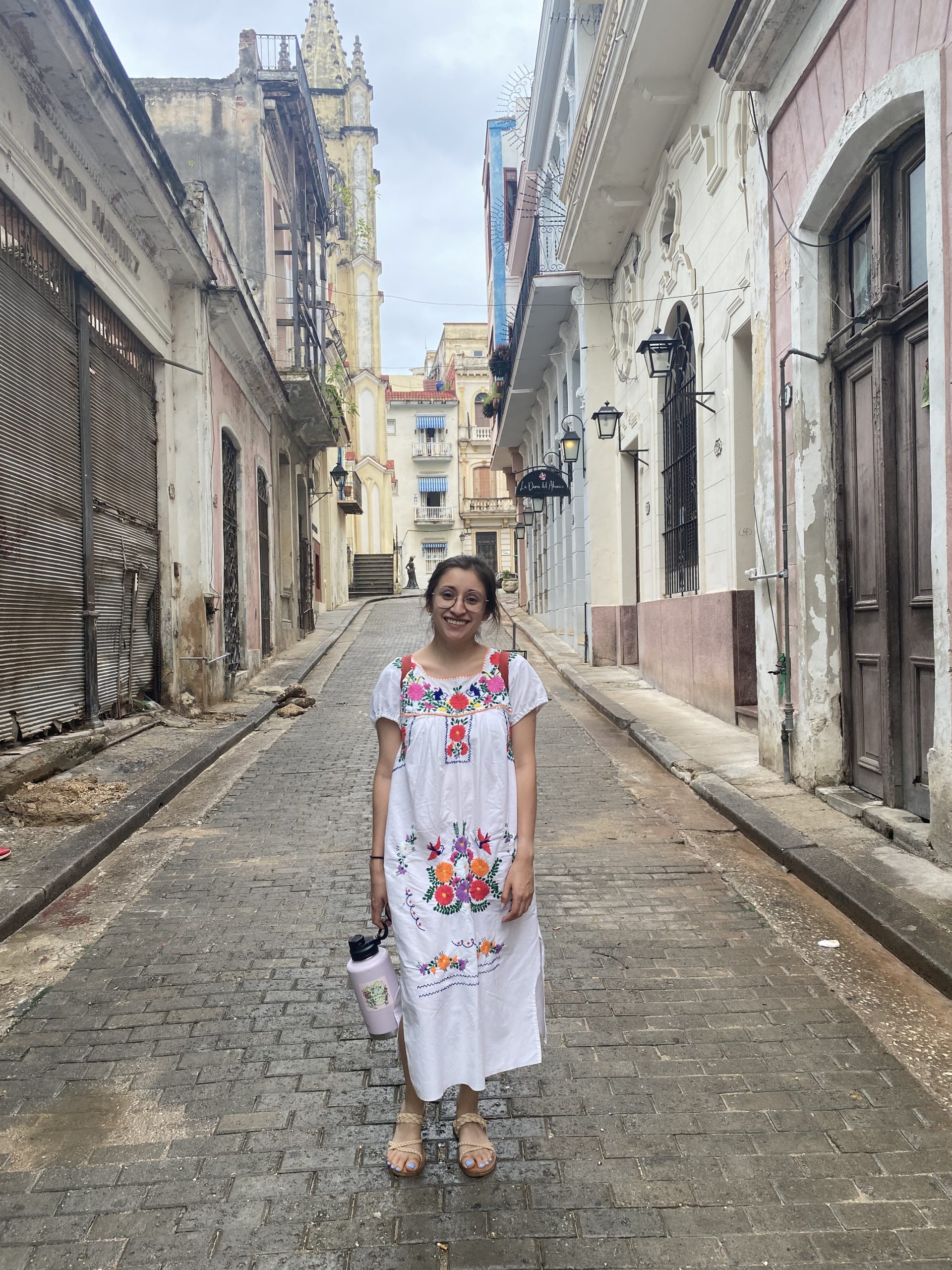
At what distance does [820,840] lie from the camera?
5336 millimetres

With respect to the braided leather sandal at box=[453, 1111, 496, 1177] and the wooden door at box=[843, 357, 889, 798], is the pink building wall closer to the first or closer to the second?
the wooden door at box=[843, 357, 889, 798]

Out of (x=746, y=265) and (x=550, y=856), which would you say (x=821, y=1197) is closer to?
(x=550, y=856)

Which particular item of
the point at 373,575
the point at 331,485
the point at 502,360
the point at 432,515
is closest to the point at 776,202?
the point at 502,360

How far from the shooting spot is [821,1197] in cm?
237

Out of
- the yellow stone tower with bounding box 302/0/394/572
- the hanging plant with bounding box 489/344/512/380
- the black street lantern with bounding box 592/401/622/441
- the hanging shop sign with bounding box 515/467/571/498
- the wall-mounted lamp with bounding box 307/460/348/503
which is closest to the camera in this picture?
the black street lantern with bounding box 592/401/622/441

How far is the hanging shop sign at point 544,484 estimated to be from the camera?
60.3 ft

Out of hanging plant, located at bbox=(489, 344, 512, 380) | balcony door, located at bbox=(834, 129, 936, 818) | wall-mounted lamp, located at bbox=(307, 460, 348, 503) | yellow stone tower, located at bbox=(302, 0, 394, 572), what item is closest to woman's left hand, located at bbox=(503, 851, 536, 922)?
balcony door, located at bbox=(834, 129, 936, 818)

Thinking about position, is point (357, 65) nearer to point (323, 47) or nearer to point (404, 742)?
point (323, 47)

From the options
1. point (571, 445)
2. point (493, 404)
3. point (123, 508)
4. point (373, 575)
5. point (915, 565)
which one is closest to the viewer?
point (915, 565)

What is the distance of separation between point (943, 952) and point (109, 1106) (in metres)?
2.98

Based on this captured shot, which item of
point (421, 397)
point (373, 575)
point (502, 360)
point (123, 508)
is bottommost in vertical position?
point (123, 508)

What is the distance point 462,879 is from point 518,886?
143mm

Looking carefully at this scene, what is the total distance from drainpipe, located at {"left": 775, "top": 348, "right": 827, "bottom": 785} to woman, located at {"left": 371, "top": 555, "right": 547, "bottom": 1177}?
4.57 m

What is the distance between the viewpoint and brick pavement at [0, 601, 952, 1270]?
225 cm
